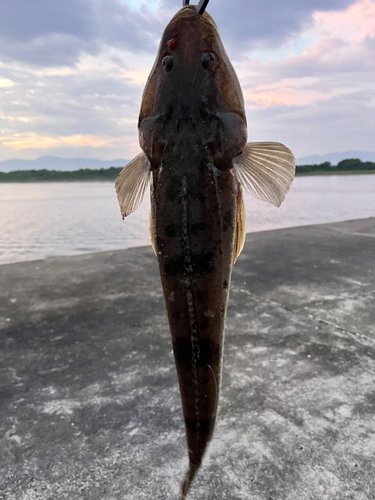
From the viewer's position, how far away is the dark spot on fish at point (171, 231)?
4.21 ft

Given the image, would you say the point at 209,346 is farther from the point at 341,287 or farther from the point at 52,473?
the point at 341,287

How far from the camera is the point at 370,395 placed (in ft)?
9.00

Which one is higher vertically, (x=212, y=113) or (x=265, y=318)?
(x=212, y=113)

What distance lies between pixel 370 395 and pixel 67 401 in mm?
2069

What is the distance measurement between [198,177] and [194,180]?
16 mm

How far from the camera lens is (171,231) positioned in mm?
1290

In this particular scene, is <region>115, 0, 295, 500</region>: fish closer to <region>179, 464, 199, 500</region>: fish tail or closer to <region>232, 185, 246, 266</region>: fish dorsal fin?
<region>232, 185, 246, 266</region>: fish dorsal fin

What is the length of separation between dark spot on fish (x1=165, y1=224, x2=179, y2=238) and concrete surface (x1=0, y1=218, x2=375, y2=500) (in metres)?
1.42

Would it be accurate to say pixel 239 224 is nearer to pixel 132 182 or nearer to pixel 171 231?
pixel 171 231

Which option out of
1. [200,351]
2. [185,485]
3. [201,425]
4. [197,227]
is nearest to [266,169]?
[197,227]

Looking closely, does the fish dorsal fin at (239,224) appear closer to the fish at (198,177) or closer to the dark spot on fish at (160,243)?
the fish at (198,177)

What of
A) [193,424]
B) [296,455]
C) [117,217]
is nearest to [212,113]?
[193,424]

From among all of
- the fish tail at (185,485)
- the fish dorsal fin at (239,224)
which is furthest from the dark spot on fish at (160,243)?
the fish tail at (185,485)

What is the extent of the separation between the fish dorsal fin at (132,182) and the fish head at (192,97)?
0.09m
